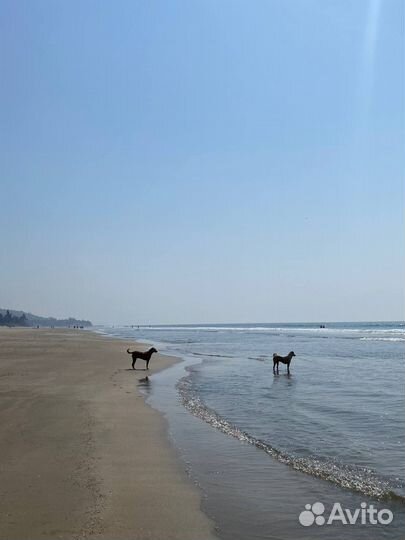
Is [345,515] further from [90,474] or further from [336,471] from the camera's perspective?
[90,474]

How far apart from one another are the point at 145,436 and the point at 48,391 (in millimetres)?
6172

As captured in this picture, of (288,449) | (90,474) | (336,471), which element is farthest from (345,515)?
(90,474)

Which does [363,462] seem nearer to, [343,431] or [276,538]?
[343,431]

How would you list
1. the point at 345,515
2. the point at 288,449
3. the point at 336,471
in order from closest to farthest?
the point at 345,515 < the point at 336,471 < the point at 288,449

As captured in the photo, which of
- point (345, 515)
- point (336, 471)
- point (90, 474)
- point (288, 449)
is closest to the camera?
point (345, 515)

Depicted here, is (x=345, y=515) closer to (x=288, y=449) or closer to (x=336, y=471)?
(x=336, y=471)

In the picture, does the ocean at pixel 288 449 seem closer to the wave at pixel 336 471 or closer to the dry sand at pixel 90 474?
the wave at pixel 336 471

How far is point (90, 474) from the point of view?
6.77 meters

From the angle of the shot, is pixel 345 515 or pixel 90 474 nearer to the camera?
pixel 345 515

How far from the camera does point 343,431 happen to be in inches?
395

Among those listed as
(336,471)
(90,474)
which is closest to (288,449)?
(336,471)

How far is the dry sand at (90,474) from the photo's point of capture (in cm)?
508

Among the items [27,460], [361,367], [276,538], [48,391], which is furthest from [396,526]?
[361,367]

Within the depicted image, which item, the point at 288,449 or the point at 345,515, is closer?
the point at 345,515
